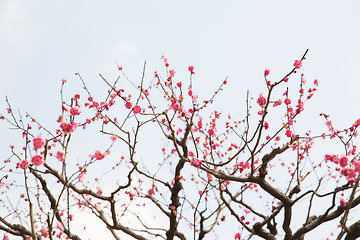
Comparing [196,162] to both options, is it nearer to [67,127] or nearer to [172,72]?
[172,72]

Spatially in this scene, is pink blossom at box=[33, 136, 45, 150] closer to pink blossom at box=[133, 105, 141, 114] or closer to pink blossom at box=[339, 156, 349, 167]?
pink blossom at box=[133, 105, 141, 114]

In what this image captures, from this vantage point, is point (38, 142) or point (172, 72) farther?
point (172, 72)

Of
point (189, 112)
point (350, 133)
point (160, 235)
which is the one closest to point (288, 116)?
point (350, 133)

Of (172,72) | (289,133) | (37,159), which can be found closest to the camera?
(37,159)

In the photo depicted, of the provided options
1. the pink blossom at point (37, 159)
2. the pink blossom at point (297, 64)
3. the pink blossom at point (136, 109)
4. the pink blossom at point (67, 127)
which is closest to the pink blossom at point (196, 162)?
the pink blossom at point (136, 109)

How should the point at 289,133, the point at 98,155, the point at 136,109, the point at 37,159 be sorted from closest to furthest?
1. the point at 37,159
2. the point at 98,155
3. the point at 289,133
4. the point at 136,109

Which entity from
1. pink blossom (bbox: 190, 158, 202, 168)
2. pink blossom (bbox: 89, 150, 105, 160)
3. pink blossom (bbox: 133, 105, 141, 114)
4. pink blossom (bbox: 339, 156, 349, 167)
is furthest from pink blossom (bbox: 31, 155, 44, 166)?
pink blossom (bbox: 339, 156, 349, 167)

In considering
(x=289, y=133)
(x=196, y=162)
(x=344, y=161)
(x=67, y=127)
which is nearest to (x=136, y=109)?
(x=196, y=162)

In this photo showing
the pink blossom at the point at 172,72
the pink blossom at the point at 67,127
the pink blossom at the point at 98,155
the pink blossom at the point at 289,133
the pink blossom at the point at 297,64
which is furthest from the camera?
the pink blossom at the point at 172,72

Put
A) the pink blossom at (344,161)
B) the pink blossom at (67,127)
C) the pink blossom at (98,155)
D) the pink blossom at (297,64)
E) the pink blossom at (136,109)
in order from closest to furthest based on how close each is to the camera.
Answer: the pink blossom at (344,161), the pink blossom at (67,127), the pink blossom at (98,155), the pink blossom at (297,64), the pink blossom at (136,109)

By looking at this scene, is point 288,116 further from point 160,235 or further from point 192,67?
point 160,235

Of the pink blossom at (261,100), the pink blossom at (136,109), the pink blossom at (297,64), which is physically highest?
the pink blossom at (136,109)

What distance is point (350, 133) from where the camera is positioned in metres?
6.31

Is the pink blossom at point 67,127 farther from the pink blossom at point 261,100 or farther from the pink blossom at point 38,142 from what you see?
the pink blossom at point 261,100
